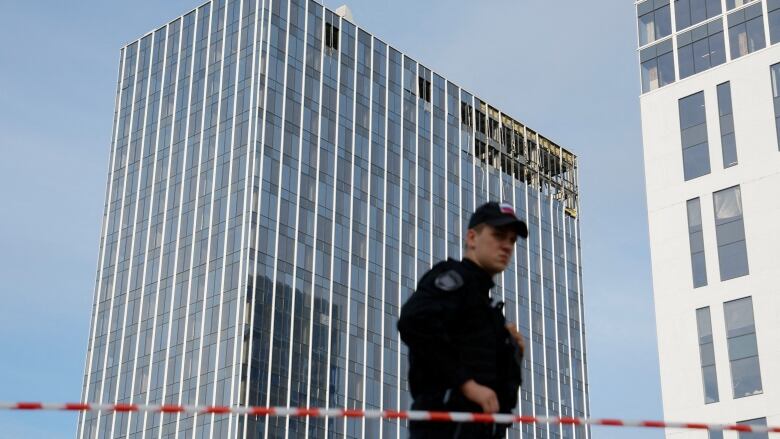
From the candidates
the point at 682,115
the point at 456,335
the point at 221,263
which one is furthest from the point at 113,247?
the point at 456,335

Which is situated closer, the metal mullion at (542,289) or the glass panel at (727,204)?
the glass panel at (727,204)

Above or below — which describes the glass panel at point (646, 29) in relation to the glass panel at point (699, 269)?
above

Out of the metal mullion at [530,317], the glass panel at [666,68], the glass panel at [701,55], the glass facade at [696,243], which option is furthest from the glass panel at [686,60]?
the metal mullion at [530,317]

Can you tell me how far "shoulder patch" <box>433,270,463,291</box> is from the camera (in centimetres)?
724

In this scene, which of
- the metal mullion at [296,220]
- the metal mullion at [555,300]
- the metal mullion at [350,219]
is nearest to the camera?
the metal mullion at [296,220]

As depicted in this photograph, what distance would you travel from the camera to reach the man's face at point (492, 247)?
757 cm

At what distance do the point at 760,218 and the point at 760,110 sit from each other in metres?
4.35

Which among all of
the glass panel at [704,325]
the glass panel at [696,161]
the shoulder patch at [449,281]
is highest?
the glass panel at [696,161]

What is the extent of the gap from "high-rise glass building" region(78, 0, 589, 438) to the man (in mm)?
60276

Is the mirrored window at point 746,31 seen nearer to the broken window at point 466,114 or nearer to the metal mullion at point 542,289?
the broken window at point 466,114

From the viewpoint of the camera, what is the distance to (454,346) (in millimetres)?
7199

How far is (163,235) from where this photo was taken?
76.7 m

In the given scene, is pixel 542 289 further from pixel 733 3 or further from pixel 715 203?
pixel 715 203

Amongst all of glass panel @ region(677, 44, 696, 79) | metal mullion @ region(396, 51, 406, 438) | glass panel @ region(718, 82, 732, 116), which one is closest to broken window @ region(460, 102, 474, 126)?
metal mullion @ region(396, 51, 406, 438)
